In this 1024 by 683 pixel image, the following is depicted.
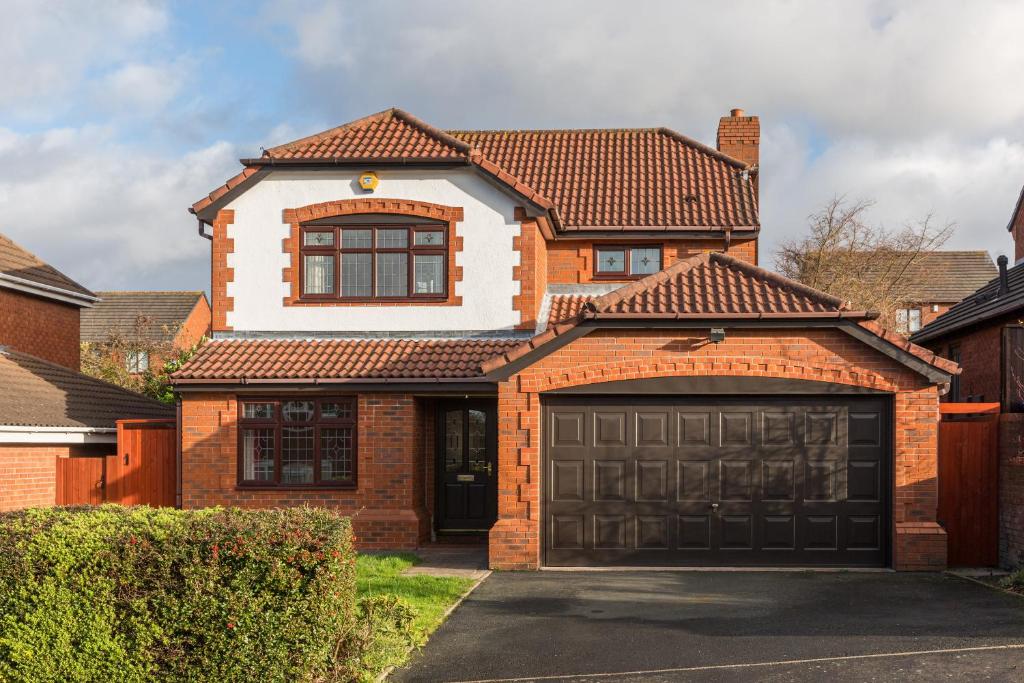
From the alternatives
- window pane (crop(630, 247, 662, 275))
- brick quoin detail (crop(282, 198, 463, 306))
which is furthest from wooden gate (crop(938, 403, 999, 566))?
brick quoin detail (crop(282, 198, 463, 306))

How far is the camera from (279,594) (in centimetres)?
796

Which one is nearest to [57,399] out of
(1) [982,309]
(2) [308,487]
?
(2) [308,487]

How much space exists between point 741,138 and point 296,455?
12.8m

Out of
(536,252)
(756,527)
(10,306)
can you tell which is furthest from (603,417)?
(10,306)

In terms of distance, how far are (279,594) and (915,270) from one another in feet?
133

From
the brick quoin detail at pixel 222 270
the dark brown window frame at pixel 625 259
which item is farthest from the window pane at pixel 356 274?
the dark brown window frame at pixel 625 259

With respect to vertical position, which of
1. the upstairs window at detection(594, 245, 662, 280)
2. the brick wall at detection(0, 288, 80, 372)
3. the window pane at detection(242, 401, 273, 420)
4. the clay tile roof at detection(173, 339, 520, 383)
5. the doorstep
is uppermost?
the upstairs window at detection(594, 245, 662, 280)

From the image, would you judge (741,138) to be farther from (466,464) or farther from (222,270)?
(222,270)

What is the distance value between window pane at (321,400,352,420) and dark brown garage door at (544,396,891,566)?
3859 mm

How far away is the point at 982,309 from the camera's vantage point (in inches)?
827

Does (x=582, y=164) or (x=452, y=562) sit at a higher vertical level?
(x=582, y=164)

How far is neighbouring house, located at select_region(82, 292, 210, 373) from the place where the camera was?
46.4 metres

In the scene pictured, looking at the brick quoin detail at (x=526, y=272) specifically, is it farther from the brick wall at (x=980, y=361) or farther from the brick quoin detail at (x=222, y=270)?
the brick wall at (x=980, y=361)

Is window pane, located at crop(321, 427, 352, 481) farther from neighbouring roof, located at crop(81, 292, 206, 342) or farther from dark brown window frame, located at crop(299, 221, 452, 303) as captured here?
neighbouring roof, located at crop(81, 292, 206, 342)
